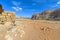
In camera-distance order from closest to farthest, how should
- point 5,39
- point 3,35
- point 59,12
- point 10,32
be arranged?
point 5,39
point 3,35
point 10,32
point 59,12

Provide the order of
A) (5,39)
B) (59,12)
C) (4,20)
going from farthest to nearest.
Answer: (59,12) → (4,20) → (5,39)

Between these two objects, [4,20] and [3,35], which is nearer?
[3,35]

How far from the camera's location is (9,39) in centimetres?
1120

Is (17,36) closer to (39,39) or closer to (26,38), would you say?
(26,38)

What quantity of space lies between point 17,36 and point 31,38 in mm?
1658

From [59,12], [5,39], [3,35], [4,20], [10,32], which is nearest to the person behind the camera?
[5,39]

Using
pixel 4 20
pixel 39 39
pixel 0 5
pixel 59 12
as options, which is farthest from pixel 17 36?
pixel 59 12

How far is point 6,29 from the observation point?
523 inches

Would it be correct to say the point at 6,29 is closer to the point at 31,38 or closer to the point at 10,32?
the point at 10,32

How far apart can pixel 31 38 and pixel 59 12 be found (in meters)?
93.0

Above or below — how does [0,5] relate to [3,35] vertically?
above

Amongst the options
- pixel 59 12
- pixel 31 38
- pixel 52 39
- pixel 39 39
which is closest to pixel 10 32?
pixel 31 38

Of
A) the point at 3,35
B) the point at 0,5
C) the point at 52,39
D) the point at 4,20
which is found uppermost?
the point at 0,5

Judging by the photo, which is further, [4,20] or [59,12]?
[59,12]
